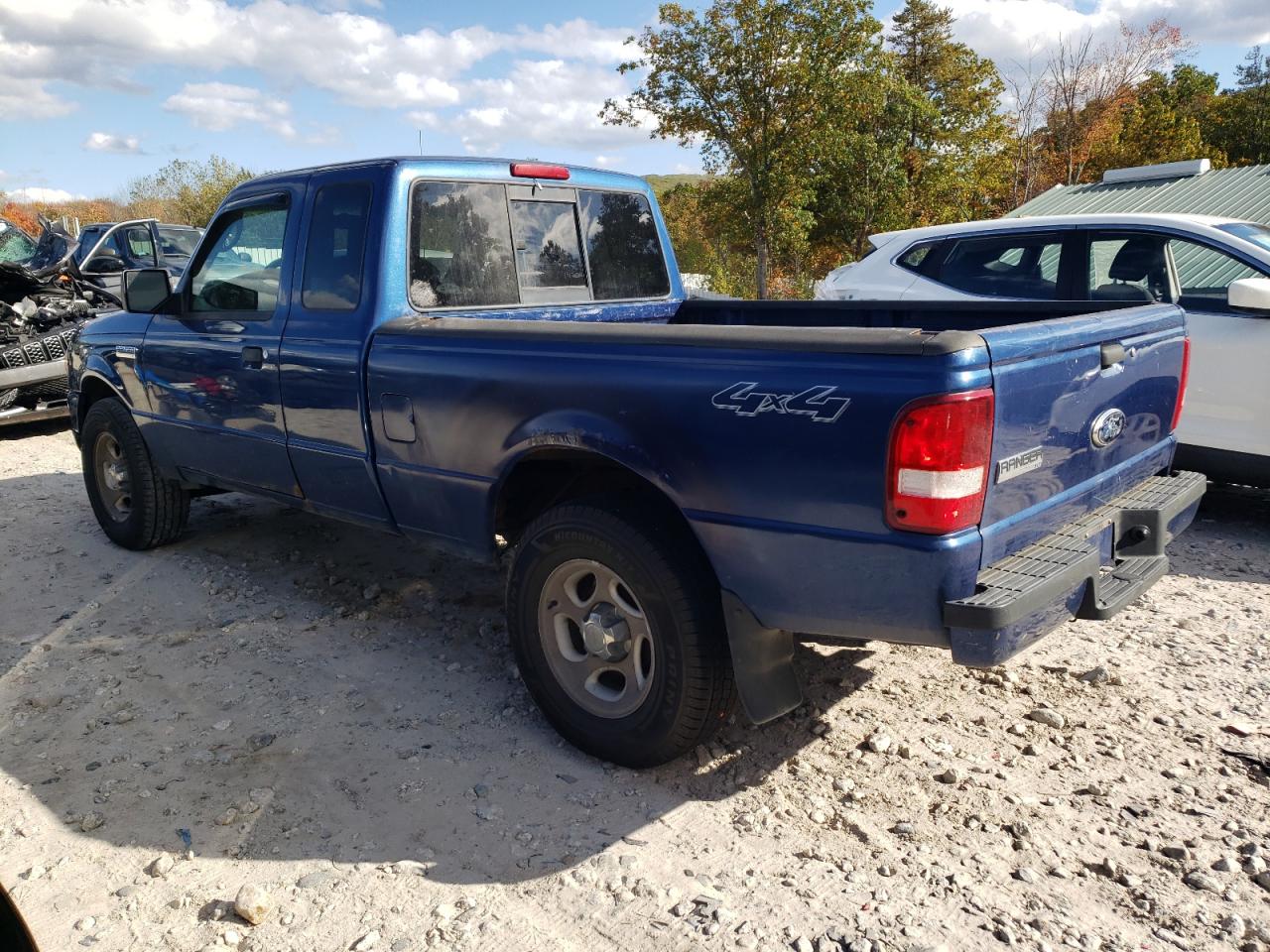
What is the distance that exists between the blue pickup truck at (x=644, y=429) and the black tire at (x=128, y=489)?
61 centimetres

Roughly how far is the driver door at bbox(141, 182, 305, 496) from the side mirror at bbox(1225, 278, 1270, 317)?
191 inches

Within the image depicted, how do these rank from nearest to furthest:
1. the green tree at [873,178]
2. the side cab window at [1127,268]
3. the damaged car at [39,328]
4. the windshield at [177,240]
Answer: the side cab window at [1127,268] < the damaged car at [39,328] < the windshield at [177,240] < the green tree at [873,178]

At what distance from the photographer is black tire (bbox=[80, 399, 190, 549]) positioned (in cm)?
530

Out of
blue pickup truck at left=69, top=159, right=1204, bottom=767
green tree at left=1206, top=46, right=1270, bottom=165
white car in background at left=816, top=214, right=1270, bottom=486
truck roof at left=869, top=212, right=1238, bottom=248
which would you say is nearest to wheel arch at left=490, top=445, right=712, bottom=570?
blue pickup truck at left=69, top=159, right=1204, bottom=767

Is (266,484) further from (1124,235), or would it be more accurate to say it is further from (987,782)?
(1124,235)

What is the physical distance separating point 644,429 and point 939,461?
0.89 meters

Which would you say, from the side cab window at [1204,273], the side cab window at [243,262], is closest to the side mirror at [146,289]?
the side cab window at [243,262]

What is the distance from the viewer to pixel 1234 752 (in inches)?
124

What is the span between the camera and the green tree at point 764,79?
1598 centimetres

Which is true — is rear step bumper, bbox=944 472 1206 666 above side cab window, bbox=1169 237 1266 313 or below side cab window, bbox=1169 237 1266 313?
below

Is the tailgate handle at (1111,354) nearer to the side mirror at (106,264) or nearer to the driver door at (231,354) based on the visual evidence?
the driver door at (231,354)

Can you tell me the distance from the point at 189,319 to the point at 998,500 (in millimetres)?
3914

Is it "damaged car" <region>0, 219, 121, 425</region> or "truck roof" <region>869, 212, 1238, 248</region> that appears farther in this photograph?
"damaged car" <region>0, 219, 121, 425</region>

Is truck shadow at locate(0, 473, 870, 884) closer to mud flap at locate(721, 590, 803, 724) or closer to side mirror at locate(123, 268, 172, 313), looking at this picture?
mud flap at locate(721, 590, 803, 724)
